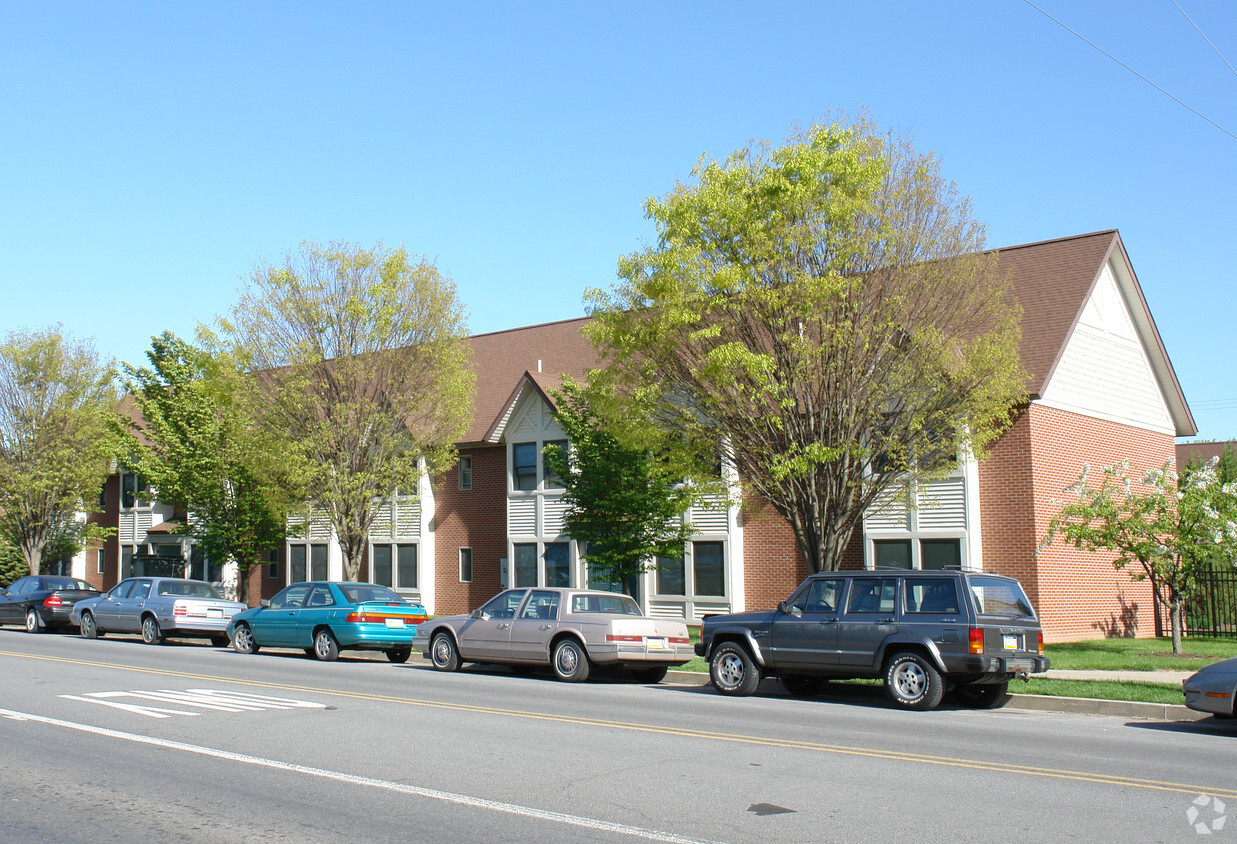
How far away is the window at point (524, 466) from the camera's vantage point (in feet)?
105

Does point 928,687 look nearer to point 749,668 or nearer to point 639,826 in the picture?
point 749,668

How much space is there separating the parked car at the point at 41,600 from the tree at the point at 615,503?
530 inches

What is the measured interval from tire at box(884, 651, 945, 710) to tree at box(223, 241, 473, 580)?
1552 cm

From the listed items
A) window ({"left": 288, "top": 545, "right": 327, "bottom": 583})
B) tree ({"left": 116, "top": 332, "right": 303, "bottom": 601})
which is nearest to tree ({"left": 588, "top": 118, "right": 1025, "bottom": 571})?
tree ({"left": 116, "top": 332, "right": 303, "bottom": 601})

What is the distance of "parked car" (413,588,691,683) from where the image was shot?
648 inches

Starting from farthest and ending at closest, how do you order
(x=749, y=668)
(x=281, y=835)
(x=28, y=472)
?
(x=28, y=472), (x=749, y=668), (x=281, y=835)

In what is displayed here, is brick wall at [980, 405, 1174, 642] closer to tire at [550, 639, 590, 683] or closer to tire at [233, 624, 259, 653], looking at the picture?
tire at [550, 639, 590, 683]

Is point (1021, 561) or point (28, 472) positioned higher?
point (28, 472)

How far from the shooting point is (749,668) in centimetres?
1473

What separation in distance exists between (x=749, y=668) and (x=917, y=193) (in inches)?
319

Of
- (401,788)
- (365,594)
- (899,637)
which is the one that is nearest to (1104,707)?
(899,637)

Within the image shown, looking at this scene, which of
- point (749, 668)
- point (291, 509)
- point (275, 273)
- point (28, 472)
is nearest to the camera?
point (749, 668)

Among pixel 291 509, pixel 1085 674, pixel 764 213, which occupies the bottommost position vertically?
pixel 1085 674

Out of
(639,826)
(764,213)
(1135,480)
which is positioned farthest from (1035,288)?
(639,826)
